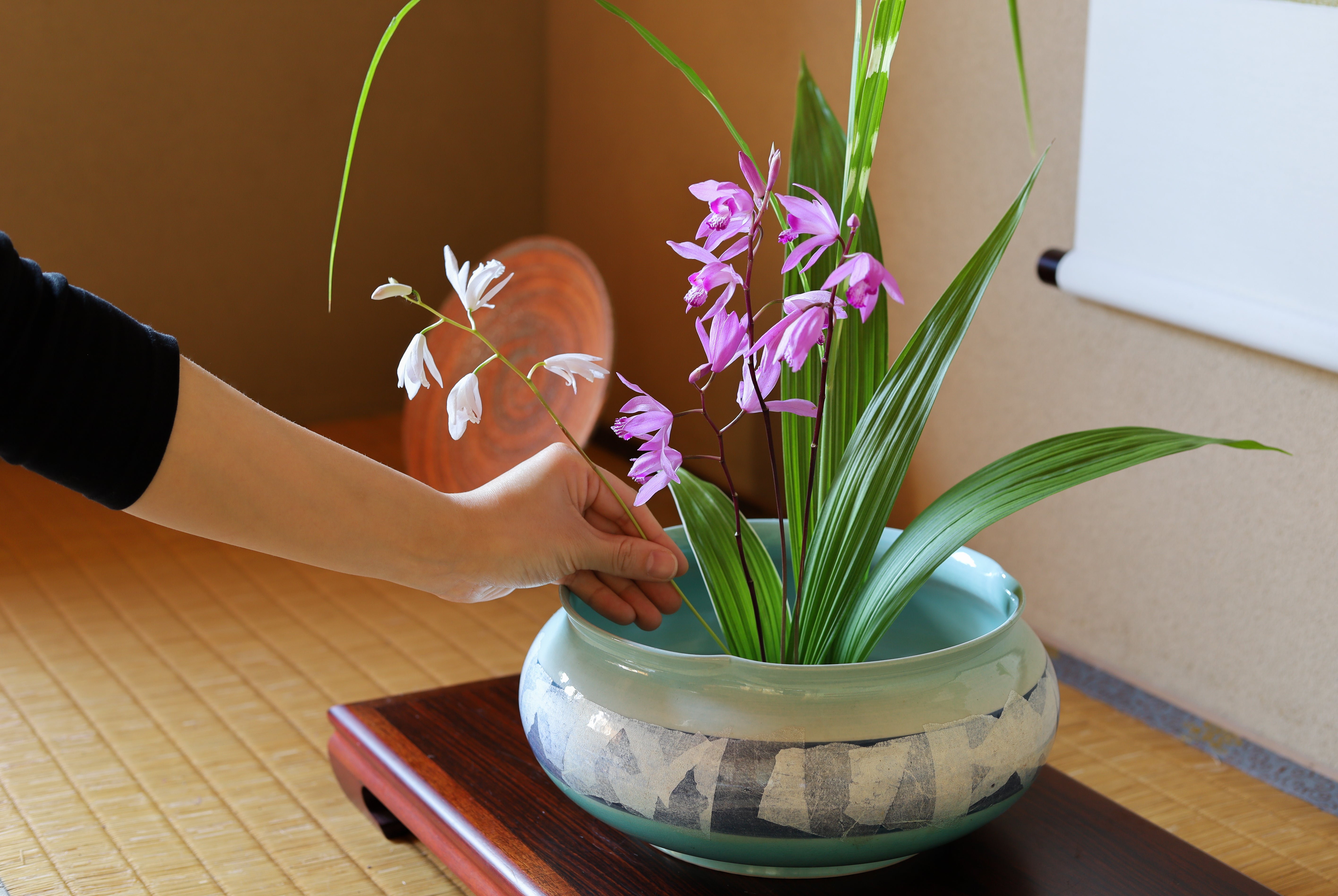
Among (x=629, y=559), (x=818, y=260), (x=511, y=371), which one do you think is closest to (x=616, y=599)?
(x=629, y=559)

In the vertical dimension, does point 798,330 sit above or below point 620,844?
above

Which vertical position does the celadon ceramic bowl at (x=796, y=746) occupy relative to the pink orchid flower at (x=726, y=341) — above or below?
below

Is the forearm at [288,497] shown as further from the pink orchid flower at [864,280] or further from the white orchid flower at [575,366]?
the pink orchid flower at [864,280]

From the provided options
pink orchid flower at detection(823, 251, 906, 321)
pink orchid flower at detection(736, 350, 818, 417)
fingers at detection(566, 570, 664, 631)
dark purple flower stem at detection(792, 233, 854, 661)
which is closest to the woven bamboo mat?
fingers at detection(566, 570, 664, 631)

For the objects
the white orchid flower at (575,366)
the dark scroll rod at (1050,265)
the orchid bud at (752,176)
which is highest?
the orchid bud at (752,176)

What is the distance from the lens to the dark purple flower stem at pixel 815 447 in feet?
2.03

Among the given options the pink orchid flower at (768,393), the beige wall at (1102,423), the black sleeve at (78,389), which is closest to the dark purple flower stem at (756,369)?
the pink orchid flower at (768,393)

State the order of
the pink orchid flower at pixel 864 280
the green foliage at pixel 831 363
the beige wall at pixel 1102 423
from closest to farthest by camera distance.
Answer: the pink orchid flower at pixel 864 280 < the green foliage at pixel 831 363 < the beige wall at pixel 1102 423

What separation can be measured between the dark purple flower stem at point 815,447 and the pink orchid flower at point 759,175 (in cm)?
5

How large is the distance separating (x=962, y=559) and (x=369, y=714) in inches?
18.6

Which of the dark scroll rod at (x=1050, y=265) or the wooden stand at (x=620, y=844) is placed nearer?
the wooden stand at (x=620, y=844)

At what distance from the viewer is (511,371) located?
5.97ft

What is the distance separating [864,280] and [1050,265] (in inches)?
36.9

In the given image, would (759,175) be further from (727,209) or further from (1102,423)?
(1102,423)
